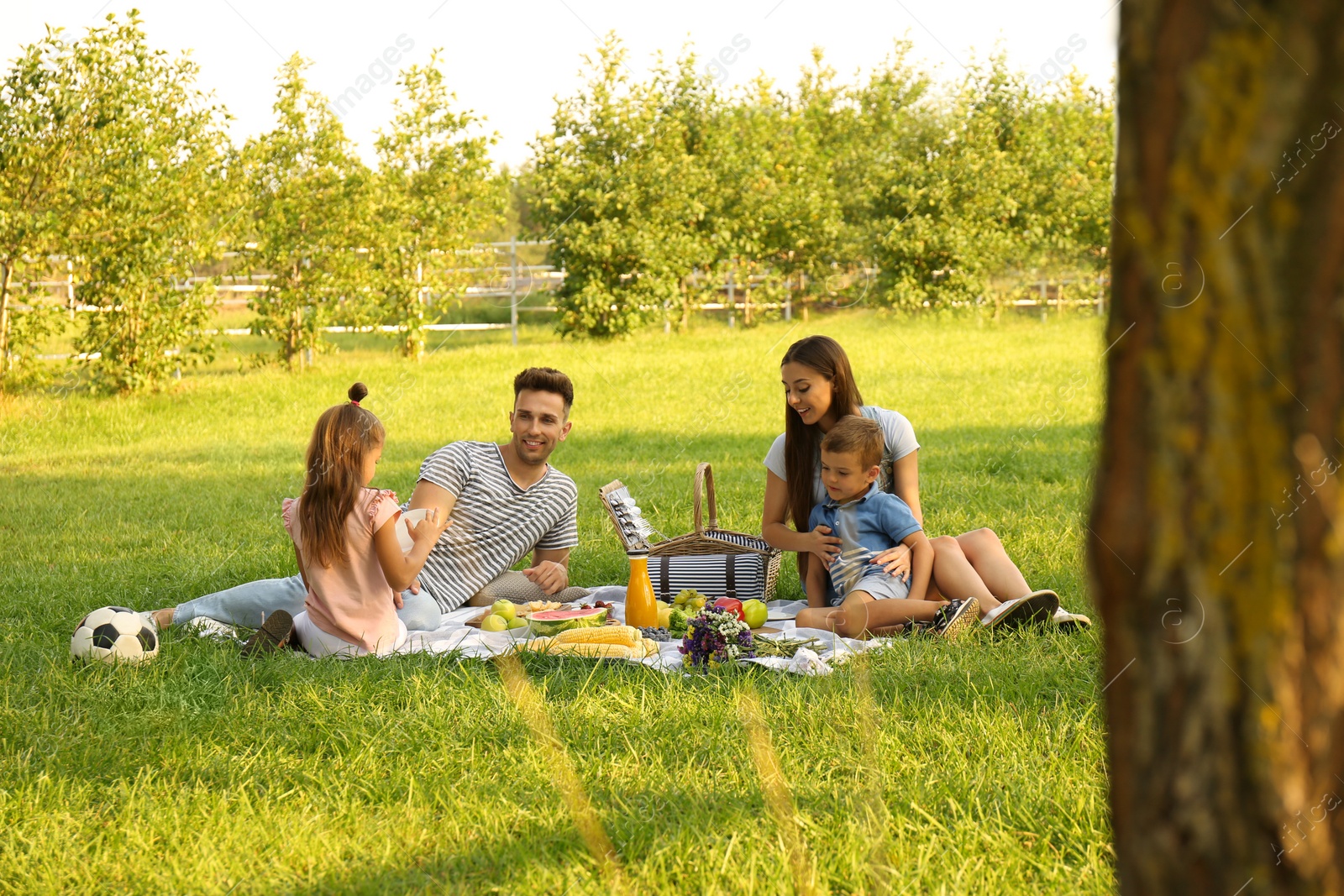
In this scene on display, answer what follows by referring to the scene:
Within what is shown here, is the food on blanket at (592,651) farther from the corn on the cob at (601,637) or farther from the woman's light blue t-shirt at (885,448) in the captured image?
the woman's light blue t-shirt at (885,448)

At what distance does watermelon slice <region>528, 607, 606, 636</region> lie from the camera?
15.3 feet

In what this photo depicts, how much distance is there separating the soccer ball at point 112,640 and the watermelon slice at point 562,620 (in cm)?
137

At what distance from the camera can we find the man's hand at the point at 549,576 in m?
5.40

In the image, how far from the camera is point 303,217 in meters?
15.4

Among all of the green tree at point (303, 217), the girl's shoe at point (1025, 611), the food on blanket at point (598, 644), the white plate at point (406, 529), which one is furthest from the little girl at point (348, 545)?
the green tree at point (303, 217)

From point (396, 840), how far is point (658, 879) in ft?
2.13

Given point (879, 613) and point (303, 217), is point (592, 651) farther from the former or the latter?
point (303, 217)

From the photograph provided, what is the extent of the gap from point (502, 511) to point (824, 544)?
56.1 inches

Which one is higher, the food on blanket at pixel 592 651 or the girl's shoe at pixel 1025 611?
the girl's shoe at pixel 1025 611

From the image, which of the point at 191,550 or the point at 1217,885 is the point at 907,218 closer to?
the point at 191,550

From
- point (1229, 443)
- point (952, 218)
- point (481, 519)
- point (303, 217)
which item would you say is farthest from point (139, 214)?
point (952, 218)

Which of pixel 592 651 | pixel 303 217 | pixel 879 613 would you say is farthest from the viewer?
pixel 303 217

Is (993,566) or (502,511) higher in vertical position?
(502,511)

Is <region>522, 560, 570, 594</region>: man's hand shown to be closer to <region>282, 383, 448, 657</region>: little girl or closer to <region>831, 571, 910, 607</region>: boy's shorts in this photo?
<region>282, 383, 448, 657</region>: little girl
